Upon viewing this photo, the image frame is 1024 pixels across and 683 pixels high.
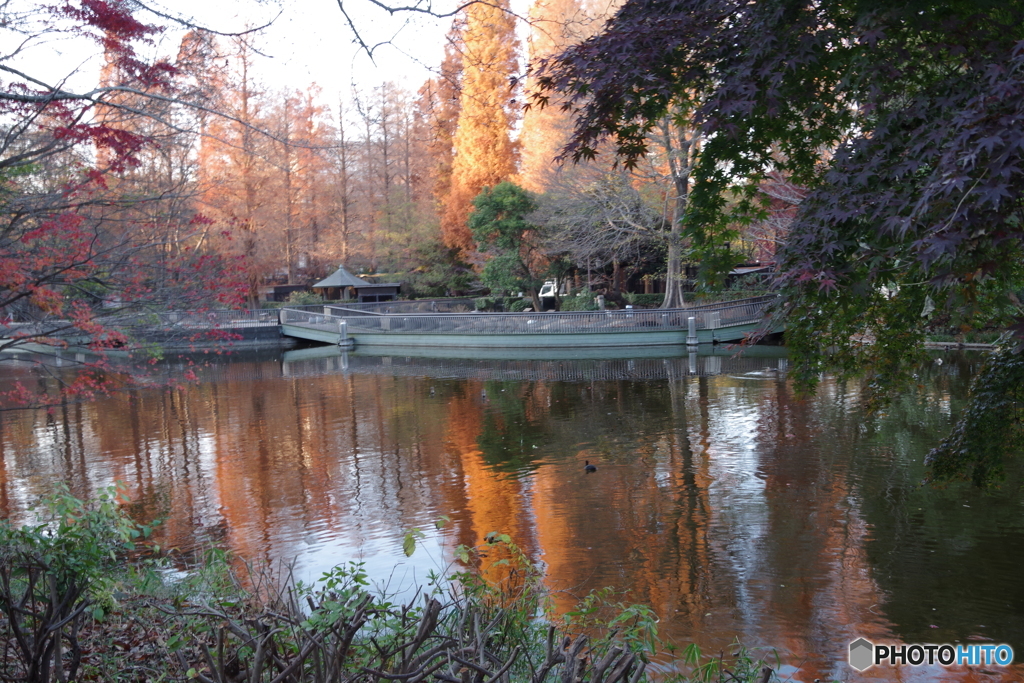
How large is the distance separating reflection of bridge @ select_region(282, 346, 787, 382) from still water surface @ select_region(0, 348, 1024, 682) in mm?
1411

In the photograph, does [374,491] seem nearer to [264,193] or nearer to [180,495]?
[180,495]

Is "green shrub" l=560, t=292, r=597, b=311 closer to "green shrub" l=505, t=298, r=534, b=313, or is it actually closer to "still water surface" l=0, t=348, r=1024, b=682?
"green shrub" l=505, t=298, r=534, b=313

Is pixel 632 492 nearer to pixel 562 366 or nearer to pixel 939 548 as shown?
pixel 939 548

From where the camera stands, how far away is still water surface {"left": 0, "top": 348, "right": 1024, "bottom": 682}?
674 cm

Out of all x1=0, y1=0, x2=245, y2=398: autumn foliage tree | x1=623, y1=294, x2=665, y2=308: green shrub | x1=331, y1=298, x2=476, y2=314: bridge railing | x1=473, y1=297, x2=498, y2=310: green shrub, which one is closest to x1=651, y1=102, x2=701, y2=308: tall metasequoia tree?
x1=623, y1=294, x2=665, y2=308: green shrub

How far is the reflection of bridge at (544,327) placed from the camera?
91.5ft

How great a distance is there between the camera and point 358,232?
46.5 m

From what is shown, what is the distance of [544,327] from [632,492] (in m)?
19.3

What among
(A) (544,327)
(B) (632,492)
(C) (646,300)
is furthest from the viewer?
(C) (646,300)

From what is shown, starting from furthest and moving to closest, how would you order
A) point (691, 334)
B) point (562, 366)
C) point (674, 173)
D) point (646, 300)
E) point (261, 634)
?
point (646, 300) < point (691, 334) < point (674, 173) < point (562, 366) < point (261, 634)

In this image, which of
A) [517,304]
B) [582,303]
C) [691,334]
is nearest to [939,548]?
[691,334]

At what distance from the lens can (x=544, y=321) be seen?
1161 inches

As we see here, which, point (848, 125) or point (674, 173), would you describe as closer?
point (848, 125)

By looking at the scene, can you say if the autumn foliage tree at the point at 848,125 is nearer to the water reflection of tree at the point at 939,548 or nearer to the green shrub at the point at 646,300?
the water reflection of tree at the point at 939,548
